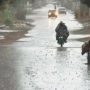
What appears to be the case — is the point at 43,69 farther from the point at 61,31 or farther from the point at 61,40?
the point at 61,31

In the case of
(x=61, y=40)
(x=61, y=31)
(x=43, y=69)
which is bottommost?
(x=61, y=40)

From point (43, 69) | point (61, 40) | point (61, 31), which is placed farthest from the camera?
point (61, 31)

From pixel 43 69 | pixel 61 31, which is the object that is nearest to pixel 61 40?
pixel 61 31

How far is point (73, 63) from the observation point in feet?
78.8

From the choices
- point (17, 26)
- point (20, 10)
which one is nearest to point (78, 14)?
point (20, 10)

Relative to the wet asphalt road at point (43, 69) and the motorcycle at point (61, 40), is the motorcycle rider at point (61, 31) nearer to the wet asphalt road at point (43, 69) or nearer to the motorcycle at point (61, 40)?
the motorcycle at point (61, 40)

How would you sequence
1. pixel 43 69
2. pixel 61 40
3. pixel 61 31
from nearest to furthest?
pixel 43 69
pixel 61 40
pixel 61 31

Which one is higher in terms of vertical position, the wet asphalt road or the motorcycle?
the wet asphalt road

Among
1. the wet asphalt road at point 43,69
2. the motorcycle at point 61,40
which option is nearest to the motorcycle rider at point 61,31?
the motorcycle at point 61,40

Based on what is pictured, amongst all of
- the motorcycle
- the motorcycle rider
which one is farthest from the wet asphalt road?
the motorcycle rider

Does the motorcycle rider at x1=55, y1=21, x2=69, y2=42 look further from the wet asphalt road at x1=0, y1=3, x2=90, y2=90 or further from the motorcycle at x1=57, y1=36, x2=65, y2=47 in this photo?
the wet asphalt road at x1=0, y1=3, x2=90, y2=90

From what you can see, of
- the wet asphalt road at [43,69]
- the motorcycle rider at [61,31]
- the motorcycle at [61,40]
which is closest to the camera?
the wet asphalt road at [43,69]

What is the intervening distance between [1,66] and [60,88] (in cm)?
658

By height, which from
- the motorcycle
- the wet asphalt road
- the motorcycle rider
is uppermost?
the wet asphalt road
